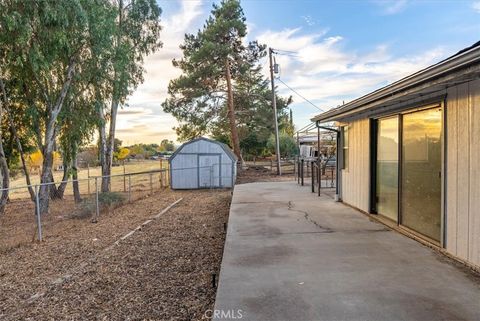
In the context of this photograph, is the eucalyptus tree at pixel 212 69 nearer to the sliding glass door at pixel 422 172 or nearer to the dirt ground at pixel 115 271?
the dirt ground at pixel 115 271

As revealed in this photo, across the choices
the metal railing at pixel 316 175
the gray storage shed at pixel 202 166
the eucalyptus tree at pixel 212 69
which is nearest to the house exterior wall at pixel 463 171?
the metal railing at pixel 316 175

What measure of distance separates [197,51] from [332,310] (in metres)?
21.9

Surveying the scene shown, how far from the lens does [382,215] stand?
598 centimetres

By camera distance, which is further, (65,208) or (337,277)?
(65,208)

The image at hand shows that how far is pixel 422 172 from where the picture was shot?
4.58 metres

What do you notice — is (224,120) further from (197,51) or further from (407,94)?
(407,94)

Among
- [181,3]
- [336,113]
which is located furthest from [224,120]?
[336,113]

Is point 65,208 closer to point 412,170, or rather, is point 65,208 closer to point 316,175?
point 316,175

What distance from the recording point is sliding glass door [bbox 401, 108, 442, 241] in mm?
4223

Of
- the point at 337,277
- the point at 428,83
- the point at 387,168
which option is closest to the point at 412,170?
the point at 387,168

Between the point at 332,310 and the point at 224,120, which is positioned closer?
the point at 332,310

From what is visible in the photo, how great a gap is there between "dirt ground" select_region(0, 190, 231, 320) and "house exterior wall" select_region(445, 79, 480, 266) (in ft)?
9.13

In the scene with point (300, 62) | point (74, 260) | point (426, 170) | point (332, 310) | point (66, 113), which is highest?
point (300, 62)

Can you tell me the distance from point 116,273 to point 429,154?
4.47m
